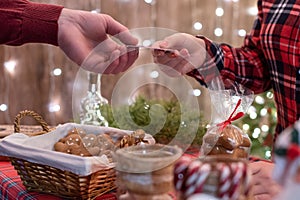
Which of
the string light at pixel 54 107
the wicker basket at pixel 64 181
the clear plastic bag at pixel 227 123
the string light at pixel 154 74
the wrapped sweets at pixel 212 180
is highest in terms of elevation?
the string light at pixel 154 74

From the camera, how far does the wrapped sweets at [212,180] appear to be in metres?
0.47

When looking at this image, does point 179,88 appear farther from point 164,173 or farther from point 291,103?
point 291,103

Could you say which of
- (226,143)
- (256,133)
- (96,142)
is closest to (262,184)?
(226,143)

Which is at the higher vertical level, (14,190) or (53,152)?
→ (53,152)

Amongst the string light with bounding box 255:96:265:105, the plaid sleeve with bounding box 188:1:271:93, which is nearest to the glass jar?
the plaid sleeve with bounding box 188:1:271:93

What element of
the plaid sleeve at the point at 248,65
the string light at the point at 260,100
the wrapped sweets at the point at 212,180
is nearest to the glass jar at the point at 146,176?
the wrapped sweets at the point at 212,180

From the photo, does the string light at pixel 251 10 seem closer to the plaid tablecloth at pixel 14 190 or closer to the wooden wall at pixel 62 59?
the wooden wall at pixel 62 59

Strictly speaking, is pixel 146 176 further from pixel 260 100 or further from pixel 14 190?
pixel 260 100

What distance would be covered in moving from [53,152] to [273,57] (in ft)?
2.37

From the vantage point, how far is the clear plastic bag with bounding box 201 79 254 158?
0.82 meters

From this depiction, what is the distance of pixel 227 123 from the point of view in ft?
2.86

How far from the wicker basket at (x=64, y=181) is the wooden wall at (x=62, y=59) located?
4.59 ft

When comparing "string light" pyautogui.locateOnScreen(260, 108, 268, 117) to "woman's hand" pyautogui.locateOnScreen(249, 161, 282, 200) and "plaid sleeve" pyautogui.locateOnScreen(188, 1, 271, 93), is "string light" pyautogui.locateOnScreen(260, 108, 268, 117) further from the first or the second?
"woman's hand" pyautogui.locateOnScreen(249, 161, 282, 200)

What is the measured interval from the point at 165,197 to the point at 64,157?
332 millimetres
